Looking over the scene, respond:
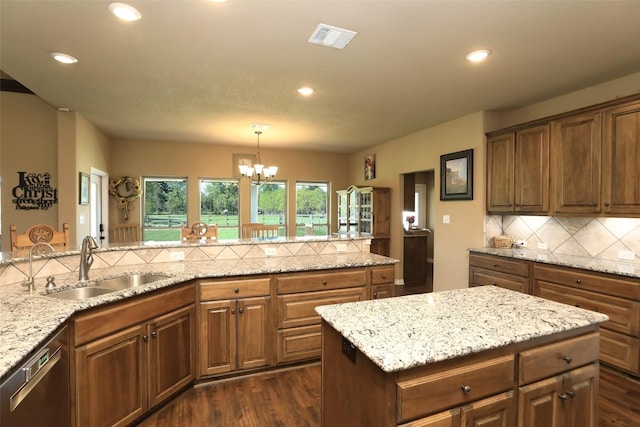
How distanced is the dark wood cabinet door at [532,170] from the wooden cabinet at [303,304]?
7.26 feet

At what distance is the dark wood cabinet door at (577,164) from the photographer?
292 cm

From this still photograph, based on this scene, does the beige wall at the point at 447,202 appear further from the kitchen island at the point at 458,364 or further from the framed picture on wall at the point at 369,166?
the kitchen island at the point at 458,364

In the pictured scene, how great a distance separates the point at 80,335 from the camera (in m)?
1.69

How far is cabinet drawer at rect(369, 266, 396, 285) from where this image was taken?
3.01 metres

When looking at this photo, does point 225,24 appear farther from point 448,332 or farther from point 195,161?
point 195,161

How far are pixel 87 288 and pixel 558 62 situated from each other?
4.05 m

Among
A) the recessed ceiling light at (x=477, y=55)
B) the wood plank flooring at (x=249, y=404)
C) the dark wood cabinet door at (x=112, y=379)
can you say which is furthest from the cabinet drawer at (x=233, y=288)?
the recessed ceiling light at (x=477, y=55)

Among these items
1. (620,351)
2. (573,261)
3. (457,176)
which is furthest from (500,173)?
(620,351)

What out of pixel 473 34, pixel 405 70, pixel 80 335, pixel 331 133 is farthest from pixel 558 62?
pixel 80 335

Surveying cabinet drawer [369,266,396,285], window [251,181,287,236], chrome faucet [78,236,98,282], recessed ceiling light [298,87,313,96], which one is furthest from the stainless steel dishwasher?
window [251,181,287,236]

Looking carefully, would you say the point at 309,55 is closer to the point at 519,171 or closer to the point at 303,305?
the point at 303,305

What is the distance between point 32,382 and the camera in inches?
50.5

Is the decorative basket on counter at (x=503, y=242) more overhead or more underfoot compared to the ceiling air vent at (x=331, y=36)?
more underfoot

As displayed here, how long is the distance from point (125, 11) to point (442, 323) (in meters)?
2.56
